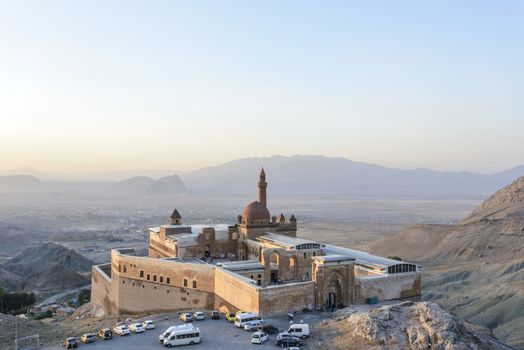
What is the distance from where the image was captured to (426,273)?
250ft

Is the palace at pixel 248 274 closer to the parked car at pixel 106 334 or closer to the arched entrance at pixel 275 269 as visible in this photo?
the arched entrance at pixel 275 269

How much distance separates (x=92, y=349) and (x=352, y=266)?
770 inches

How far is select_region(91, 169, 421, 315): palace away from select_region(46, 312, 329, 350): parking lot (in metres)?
1.97

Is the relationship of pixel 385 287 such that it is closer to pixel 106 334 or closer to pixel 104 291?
pixel 106 334

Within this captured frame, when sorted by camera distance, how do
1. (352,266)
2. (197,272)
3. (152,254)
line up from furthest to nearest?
(152,254), (197,272), (352,266)

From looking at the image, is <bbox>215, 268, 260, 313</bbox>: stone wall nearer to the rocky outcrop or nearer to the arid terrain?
the arid terrain

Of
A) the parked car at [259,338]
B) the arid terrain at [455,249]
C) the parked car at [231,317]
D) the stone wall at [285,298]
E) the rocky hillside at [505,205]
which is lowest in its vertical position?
the arid terrain at [455,249]

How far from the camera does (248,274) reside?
143 ft

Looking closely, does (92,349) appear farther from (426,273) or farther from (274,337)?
(426,273)

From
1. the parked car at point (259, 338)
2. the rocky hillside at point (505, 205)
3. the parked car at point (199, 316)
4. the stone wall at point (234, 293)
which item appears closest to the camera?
the parked car at point (259, 338)

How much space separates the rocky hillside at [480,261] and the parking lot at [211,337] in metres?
21.2

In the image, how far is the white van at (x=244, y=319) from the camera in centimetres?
3300

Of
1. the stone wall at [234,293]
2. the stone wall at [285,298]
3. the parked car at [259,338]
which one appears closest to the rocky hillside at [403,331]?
the parked car at [259,338]

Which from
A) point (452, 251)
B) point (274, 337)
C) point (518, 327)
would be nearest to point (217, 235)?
point (274, 337)
